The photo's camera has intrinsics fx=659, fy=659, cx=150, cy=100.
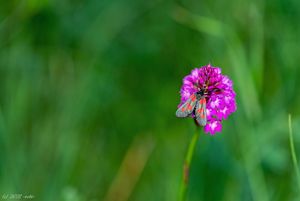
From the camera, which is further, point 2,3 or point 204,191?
point 2,3

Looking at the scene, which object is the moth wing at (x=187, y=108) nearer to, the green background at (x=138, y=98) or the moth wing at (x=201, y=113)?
the moth wing at (x=201, y=113)

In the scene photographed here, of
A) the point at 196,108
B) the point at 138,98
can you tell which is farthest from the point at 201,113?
the point at 138,98

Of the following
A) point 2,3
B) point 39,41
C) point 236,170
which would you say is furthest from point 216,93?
point 2,3

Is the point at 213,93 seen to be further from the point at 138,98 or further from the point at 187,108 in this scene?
the point at 138,98

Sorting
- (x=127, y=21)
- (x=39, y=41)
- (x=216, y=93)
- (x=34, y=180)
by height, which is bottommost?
(x=34, y=180)

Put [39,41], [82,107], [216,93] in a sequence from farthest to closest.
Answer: [39,41] < [82,107] < [216,93]

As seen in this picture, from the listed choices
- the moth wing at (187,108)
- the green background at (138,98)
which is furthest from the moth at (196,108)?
the green background at (138,98)

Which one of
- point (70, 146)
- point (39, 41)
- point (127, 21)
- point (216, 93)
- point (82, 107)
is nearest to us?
point (216, 93)

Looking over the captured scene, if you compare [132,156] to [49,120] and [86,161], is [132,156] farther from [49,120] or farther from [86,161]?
[49,120]
